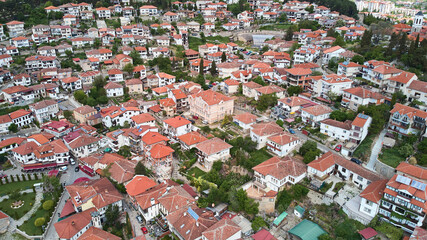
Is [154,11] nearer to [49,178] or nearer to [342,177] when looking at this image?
[49,178]

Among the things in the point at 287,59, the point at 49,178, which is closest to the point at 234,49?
the point at 287,59

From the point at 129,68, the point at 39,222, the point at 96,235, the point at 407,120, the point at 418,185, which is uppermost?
the point at 407,120

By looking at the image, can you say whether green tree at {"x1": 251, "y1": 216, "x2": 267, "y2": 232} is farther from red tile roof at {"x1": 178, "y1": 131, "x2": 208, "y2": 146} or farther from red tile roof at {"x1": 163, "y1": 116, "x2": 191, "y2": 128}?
red tile roof at {"x1": 163, "y1": 116, "x2": 191, "y2": 128}

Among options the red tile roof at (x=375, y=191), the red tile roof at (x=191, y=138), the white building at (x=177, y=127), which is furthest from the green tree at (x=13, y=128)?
the red tile roof at (x=375, y=191)

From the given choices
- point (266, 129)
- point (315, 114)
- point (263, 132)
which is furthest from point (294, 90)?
point (263, 132)

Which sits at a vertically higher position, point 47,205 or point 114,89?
point 114,89

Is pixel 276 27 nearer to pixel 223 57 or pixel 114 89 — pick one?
pixel 223 57
